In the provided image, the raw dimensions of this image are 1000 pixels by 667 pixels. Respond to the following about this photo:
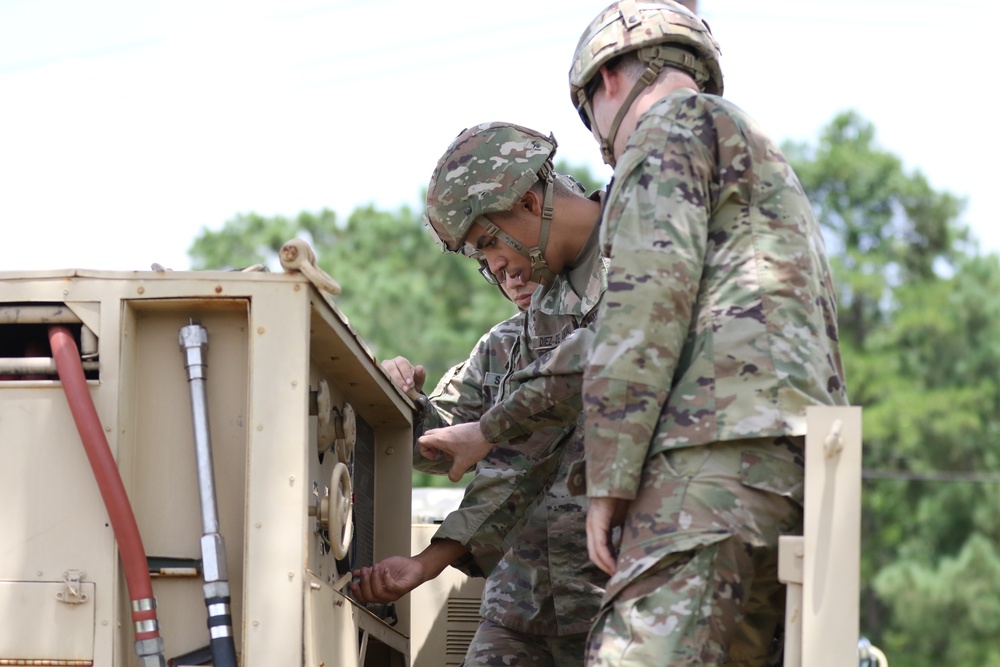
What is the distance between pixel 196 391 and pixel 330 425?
593mm

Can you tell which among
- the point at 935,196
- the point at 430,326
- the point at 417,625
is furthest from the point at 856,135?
the point at 417,625

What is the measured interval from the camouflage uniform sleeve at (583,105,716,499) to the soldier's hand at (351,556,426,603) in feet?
4.35

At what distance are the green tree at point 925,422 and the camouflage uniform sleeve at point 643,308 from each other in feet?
69.9

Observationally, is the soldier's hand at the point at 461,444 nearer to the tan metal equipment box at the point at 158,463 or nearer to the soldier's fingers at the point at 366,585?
the soldier's fingers at the point at 366,585

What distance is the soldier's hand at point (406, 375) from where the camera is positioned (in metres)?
5.11

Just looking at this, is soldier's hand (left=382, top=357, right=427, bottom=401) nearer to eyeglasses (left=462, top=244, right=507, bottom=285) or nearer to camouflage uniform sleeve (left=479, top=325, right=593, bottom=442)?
eyeglasses (left=462, top=244, right=507, bottom=285)

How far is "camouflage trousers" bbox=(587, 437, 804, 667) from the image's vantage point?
121 inches

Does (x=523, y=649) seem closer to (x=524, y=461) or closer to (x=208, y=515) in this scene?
(x=524, y=461)

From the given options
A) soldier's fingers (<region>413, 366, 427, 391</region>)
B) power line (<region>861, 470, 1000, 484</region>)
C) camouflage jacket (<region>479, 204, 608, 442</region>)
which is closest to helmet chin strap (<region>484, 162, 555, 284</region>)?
camouflage jacket (<region>479, 204, 608, 442</region>)

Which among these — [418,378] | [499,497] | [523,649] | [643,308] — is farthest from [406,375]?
[643,308]

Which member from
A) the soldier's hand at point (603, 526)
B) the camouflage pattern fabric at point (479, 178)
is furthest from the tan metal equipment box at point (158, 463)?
the camouflage pattern fabric at point (479, 178)

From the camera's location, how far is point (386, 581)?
443cm

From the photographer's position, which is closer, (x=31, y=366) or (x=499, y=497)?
(x=31, y=366)

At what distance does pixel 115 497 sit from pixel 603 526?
1101mm
